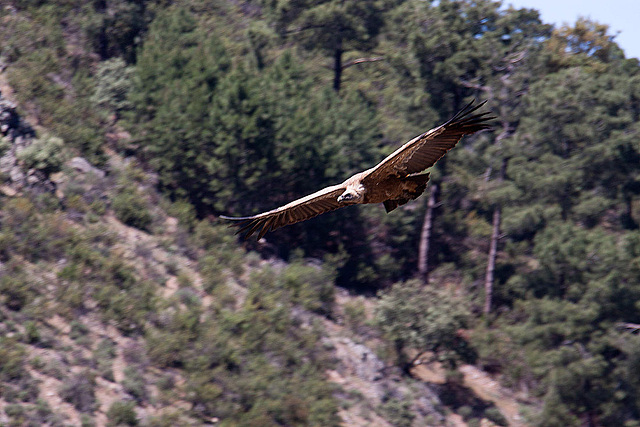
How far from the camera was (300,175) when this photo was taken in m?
31.4

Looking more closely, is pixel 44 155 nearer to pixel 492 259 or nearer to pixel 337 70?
pixel 492 259

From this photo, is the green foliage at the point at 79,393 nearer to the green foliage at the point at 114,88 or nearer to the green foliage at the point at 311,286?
the green foliage at the point at 311,286

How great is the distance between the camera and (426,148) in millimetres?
9297

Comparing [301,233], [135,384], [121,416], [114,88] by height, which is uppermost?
[114,88]

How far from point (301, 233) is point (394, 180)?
72.5 feet

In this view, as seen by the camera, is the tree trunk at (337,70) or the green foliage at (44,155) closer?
the green foliage at (44,155)

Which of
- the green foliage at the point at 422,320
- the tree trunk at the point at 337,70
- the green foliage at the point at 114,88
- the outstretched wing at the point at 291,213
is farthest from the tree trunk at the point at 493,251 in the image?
the outstretched wing at the point at 291,213

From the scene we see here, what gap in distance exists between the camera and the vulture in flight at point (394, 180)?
358 inches

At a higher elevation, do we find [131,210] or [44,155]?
[44,155]

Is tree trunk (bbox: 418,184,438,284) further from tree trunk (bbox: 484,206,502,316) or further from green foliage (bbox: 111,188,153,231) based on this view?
green foliage (bbox: 111,188,153,231)

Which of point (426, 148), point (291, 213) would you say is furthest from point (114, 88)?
point (426, 148)

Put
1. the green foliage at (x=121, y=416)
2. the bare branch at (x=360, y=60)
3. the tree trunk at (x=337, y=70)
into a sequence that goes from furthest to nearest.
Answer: the bare branch at (x=360, y=60) → the tree trunk at (x=337, y=70) → the green foliage at (x=121, y=416)

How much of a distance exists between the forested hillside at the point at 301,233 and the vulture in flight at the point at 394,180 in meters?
11.0

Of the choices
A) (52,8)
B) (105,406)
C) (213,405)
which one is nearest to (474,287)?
(213,405)
